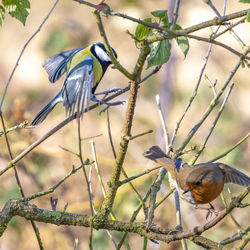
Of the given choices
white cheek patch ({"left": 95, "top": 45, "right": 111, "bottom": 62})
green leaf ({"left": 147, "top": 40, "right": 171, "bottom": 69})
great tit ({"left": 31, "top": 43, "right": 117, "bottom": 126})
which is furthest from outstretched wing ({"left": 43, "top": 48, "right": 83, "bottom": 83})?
green leaf ({"left": 147, "top": 40, "right": 171, "bottom": 69})

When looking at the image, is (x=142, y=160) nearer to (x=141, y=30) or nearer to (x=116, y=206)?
(x=116, y=206)

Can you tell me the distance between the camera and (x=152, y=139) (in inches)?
196

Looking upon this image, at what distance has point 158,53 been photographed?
4.91 feet

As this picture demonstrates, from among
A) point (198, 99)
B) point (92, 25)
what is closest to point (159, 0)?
point (92, 25)

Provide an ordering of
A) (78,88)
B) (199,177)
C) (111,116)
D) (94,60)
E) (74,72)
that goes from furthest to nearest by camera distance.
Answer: (111,116), (94,60), (74,72), (78,88), (199,177)

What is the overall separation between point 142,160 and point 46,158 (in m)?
0.88

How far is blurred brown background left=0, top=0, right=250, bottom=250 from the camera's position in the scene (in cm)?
386

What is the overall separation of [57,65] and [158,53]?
1.10m

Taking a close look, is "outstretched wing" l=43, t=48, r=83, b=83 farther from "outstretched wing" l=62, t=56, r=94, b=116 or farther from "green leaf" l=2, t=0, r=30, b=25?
"green leaf" l=2, t=0, r=30, b=25

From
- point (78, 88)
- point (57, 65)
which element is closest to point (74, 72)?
point (57, 65)

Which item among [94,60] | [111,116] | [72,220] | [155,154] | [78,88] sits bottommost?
[72,220]

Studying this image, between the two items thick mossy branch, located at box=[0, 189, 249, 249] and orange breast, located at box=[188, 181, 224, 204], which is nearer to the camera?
thick mossy branch, located at box=[0, 189, 249, 249]

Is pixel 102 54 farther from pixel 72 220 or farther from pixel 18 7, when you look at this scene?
pixel 72 220

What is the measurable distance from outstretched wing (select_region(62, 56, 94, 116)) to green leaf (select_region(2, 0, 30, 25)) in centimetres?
36
